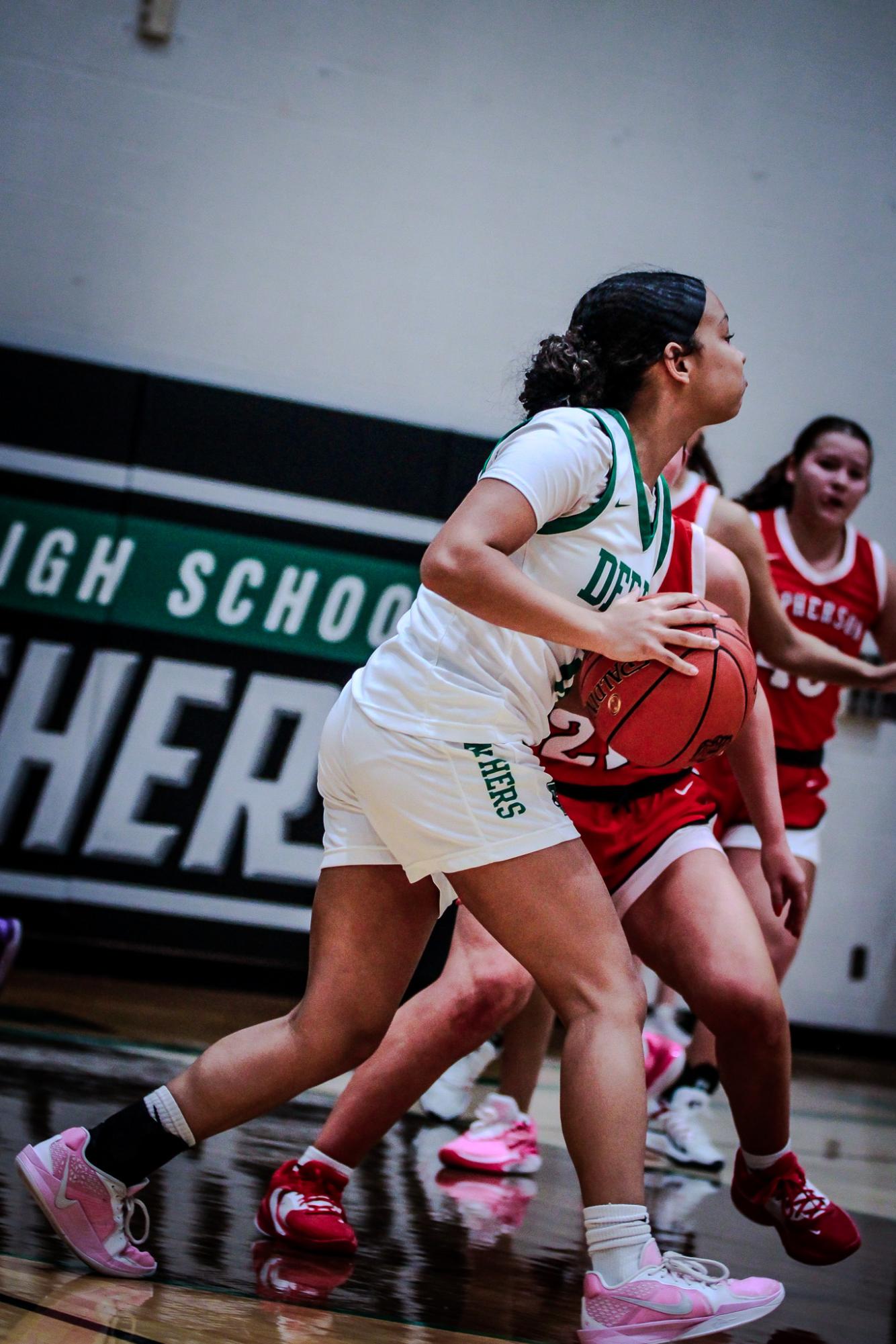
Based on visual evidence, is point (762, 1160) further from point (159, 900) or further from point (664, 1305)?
point (159, 900)

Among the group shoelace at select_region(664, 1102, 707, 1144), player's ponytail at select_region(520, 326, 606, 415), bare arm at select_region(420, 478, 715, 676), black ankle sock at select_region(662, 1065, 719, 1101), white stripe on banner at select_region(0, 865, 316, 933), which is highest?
player's ponytail at select_region(520, 326, 606, 415)

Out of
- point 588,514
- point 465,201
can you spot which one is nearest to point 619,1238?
point 588,514

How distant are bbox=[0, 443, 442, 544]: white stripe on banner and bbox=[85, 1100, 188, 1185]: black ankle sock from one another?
3.93 meters

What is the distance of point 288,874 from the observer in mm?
5859

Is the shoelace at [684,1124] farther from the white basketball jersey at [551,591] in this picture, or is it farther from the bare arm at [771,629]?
the white basketball jersey at [551,591]

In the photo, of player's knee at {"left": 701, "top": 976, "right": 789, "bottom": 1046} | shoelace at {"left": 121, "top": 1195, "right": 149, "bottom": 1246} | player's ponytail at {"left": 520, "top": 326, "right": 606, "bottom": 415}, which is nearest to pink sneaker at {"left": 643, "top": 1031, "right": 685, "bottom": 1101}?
player's knee at {"left": 701, "top": 976, "right": 789, "bottom": 1046}

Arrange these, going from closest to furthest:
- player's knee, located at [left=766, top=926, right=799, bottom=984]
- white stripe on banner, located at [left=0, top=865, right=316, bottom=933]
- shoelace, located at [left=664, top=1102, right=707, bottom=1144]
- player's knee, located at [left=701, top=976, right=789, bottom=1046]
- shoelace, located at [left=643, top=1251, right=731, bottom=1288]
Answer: shoelace, located at [left=643, top=1251, right=731, bottom=1288] → player's knee, located at [left=701, top=976, right=789, bottom=1046] → player's knee, located at [left=766, top=926, right=799, bottom=984] → shoelace, located at [left=664, top=1102, right=707, bottom=1144] → white stripe on banner, located at [left=0, top=865, right=316, bottom=933]

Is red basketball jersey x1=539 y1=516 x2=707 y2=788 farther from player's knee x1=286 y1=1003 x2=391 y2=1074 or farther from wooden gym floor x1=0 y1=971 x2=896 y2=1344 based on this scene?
wooden gym floor x1=0 y1=971 x2=896 y2=1344

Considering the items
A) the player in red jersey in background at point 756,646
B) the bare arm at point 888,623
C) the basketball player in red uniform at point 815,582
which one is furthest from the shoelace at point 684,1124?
the bare arm at point 888,623

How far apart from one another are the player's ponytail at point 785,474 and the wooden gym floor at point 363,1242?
1.84 m

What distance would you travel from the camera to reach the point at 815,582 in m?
4.13

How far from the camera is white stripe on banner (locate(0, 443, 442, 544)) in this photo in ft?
18.7

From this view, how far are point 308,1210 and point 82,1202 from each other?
431mm

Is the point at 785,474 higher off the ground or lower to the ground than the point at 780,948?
higher
